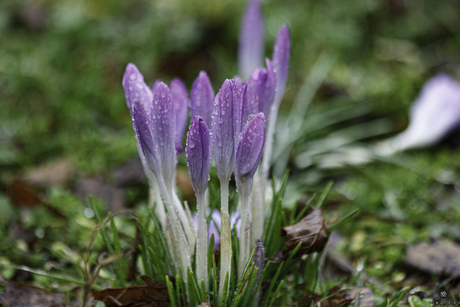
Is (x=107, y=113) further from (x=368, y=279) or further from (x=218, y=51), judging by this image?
(x=368, y=279)

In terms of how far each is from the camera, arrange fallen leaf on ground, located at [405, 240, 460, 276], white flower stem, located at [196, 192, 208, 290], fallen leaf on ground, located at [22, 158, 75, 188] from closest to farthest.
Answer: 1. white flower stem, located at [196, 192, 208, 290]
2. fallen leaf on ground, located at [405, 240, 460, 276]
3. fallen leaf on ground, located at [22, 158, 75, 188]

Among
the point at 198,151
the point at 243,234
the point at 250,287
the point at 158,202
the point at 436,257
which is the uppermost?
the point at 198,151

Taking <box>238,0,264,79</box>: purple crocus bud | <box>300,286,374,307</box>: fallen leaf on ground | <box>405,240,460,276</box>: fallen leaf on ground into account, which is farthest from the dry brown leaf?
<box>238,0,264,79</box>: purple crocus bud

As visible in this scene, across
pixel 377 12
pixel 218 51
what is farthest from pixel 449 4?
pixel 218 51

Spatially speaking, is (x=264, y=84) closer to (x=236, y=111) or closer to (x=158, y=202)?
(x=236, y=111)

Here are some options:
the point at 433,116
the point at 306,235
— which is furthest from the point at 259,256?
the point at 433,116

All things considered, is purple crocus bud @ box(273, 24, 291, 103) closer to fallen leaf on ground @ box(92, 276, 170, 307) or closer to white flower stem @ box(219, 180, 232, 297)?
white flower stem @ box(219, 180, 232, 297)
